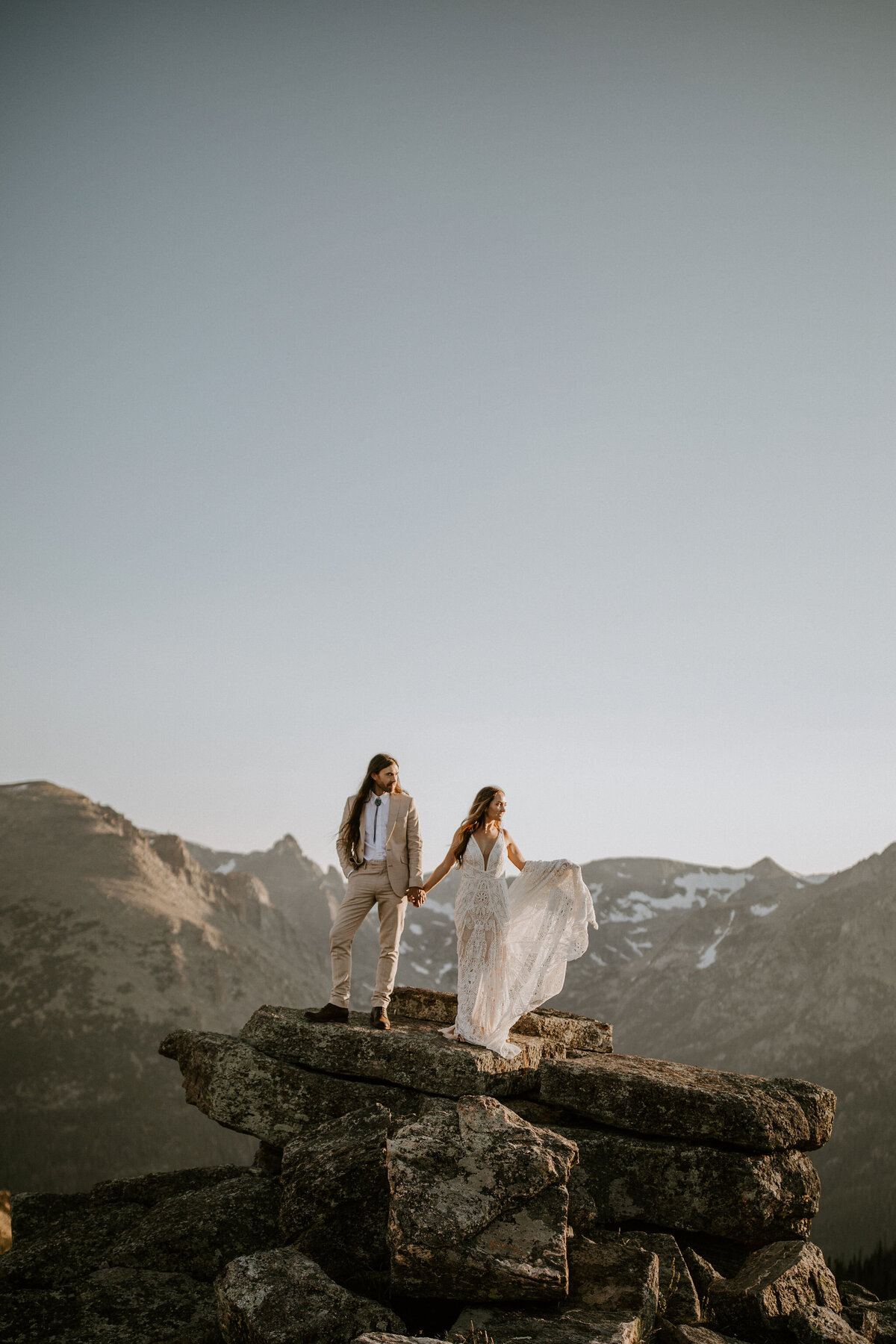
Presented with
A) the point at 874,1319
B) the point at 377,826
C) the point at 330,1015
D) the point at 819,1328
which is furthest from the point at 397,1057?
the point at 874,1319

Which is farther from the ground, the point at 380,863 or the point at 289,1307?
the point at 380,863

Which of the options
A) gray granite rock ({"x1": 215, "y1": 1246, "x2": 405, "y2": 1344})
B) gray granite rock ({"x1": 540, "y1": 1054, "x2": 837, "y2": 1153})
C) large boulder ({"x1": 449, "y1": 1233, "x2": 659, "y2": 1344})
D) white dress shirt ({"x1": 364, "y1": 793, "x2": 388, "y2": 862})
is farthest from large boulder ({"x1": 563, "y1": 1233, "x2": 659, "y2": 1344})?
white dress shirt ({"x1": 364, "y1": 793, "x2": 388, "y2": 862})

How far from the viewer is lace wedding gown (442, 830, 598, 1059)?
12164 mm

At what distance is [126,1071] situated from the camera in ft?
592

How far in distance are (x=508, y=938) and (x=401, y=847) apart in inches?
85.5

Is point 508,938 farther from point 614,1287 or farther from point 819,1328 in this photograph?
point 819,1328

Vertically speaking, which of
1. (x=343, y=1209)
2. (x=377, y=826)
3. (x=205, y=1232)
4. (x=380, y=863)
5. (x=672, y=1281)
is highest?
(x=377, y=826)

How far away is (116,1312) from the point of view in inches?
328

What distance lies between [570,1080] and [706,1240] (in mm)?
2687

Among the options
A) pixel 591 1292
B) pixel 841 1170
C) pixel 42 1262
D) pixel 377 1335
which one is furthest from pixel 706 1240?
pixel 841 1170

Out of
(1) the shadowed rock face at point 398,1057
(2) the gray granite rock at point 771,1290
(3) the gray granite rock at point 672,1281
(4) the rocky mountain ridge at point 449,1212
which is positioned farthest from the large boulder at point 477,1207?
(2) the gray granite rock at point 771,1290

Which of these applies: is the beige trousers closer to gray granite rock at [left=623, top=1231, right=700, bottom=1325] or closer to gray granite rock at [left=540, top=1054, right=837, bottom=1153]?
gray granite rock at [left=540, top=1054, right=837, bottom=1153]

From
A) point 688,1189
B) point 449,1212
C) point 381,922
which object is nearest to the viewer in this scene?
point 449,1212

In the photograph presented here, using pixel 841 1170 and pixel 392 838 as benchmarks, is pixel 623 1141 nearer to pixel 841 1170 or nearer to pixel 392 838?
pixel 392 838
